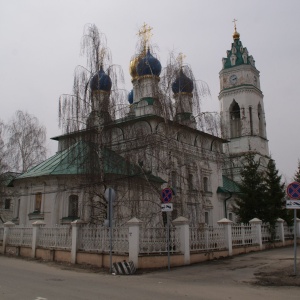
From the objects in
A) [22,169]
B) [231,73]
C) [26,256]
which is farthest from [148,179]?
[231,73]

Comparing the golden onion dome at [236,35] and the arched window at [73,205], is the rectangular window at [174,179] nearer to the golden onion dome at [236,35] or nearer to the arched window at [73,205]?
the arched window at [73,205]

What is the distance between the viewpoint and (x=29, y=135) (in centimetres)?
3653

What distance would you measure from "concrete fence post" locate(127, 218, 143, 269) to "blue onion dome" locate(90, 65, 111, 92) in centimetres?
703

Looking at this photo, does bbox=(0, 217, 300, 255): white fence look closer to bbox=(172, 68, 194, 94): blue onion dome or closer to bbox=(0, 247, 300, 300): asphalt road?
bbox=(0, 247, 300, 300): asphalt road

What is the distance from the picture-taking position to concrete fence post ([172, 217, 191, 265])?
1385 centimetres

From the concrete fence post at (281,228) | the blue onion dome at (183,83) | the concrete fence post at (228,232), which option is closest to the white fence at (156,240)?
the concrete fence post at (228,232)

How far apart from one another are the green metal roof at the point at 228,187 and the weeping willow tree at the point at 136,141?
1409cm

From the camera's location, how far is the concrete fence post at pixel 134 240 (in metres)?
12.6

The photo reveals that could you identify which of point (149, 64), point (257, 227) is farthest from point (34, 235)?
point (257, 227)

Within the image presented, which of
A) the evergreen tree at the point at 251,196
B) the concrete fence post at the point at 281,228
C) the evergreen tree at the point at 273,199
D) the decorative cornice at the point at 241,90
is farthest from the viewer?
the decorative cornice at the point at 241,90

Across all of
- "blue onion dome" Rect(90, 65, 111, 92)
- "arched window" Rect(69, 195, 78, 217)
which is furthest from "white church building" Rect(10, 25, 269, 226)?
"arched window" Rect(69, 195, 78, 217)

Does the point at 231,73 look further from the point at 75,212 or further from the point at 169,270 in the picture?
the point at 169,270

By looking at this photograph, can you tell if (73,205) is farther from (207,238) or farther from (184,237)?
(184,237)

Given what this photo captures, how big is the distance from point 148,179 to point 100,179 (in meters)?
2.27
